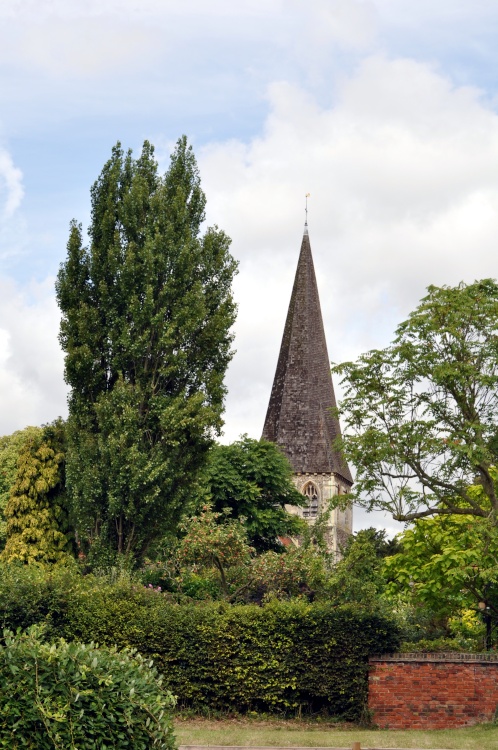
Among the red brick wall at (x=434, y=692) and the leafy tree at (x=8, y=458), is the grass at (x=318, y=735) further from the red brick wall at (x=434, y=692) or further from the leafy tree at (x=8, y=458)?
the leafy tree at (x=8, y=458)

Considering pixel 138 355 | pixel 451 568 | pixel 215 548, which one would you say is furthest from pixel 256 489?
pixel 451 568

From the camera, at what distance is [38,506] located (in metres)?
43.7

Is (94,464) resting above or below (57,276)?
below

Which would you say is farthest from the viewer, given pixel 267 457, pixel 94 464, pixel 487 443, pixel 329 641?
pixel 267 457

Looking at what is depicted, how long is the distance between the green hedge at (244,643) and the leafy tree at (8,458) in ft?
98.9

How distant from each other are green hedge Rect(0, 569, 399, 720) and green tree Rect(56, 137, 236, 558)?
7.63m

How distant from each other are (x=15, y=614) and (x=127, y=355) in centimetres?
1055

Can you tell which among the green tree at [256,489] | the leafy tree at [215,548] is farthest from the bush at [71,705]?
the green tree at [256,489]

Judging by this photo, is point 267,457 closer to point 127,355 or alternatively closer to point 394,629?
point 127,355

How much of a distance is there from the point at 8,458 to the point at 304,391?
33.1 m

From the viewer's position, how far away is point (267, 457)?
Result: 180ft

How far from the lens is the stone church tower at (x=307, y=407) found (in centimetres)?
8269

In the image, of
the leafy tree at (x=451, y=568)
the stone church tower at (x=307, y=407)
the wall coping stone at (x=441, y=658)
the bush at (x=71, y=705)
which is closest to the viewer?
the bush at (x=71, y=705)

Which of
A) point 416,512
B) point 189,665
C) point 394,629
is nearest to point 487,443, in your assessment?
point 416,512
